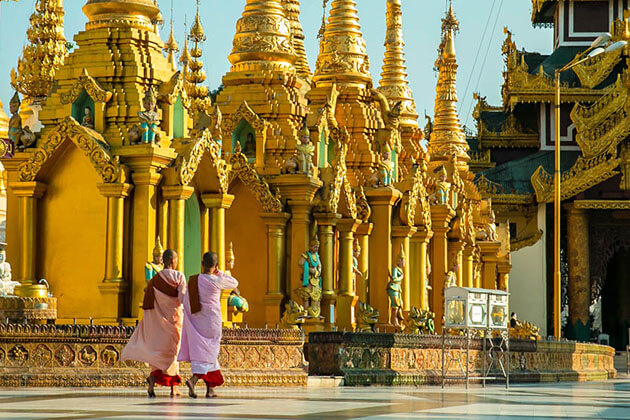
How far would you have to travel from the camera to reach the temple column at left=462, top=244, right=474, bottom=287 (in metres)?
40.0

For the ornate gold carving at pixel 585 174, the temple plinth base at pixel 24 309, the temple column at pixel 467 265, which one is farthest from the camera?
the ornate gold carving at pixel 585 174

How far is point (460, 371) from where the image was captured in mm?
24438

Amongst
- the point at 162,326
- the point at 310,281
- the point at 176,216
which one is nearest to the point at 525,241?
the point at 310,281

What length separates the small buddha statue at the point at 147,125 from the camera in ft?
62.8

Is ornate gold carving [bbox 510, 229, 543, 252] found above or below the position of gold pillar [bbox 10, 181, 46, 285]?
above

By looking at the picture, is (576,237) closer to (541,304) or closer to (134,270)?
(541,304)

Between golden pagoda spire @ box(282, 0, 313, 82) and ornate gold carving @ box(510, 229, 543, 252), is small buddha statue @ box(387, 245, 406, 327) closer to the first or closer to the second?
golden pagoda spire @ box(282, 0, 313, 82)

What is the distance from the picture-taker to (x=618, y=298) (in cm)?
6075

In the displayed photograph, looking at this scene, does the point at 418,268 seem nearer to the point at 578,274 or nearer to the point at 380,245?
the point at 380,245

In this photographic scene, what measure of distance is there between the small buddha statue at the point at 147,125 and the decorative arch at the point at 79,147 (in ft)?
1.50

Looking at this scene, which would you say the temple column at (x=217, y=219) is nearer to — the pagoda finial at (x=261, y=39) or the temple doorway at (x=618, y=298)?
the pagoda finial at (x=261, y=39)

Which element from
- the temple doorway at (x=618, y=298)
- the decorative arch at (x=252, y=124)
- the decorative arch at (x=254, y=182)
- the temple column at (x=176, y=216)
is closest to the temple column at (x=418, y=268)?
the decorative arch at (x=252, y=124)

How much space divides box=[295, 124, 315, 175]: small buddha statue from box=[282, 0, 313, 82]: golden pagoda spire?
6.59 m

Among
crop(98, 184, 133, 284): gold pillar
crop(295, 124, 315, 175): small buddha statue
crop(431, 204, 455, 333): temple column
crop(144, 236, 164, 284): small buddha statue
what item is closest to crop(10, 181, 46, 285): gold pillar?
crop(98, 184, 133, 284): gold pillar
